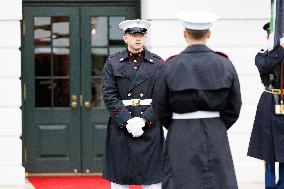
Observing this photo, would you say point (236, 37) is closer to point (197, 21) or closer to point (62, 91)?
point (62, 91)

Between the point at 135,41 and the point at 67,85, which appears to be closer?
the point at 135,41

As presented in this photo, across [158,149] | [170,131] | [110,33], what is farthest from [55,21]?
[170,131]

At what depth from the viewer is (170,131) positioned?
6.75m

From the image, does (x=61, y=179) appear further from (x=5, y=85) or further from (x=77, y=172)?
(x=5, y=85)

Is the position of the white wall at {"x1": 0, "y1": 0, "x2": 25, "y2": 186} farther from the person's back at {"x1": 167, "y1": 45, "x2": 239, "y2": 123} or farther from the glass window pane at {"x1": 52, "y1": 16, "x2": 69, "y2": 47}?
the person's back at {"x1": 167, "y1": 45, "x2": 239, "y2": 123}

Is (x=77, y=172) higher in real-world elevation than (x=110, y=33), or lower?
lower

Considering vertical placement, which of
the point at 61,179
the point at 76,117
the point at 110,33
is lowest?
the point at 61,179

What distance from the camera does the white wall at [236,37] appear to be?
11.3 m

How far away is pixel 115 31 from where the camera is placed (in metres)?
12.0

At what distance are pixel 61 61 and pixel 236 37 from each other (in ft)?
8.06

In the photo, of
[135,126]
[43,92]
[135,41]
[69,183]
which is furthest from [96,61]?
[135,126]

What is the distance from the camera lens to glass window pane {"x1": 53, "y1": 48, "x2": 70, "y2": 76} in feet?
39.2

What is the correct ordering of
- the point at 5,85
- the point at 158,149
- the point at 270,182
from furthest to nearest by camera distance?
the point at 5,85, the point at 270,182, the point at 158,149

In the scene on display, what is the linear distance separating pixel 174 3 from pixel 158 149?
3.39 meters
